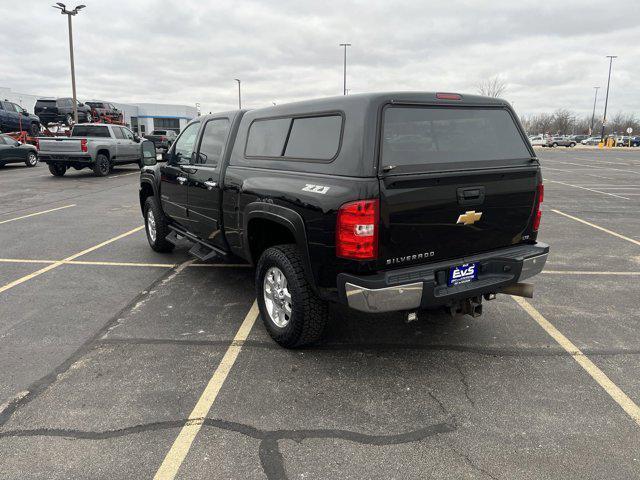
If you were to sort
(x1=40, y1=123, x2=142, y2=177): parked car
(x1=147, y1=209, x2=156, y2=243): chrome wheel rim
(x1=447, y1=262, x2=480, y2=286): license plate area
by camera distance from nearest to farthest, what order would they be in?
(x1=447, y1=262, x2=480, y2=286): license plate area < (x1=147, y1=209, x2=156, y2=243): chrome wheel rim < (x1=40, y1=123, x2=142, y2=177): parked car

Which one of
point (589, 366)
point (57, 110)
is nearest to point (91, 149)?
point (589, 366)

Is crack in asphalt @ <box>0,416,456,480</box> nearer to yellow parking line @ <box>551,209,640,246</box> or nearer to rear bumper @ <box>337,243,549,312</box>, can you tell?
rear bumper @ <box>337,243,549,312</box>

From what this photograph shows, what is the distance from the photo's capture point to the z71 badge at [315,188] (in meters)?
3.30

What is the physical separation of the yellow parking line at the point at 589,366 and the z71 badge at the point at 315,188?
2.37 m

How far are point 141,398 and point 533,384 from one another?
2.70 meters

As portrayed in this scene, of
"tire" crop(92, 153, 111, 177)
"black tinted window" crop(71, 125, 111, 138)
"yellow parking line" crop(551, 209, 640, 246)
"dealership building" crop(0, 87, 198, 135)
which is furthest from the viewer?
"dealership building" crop(0, 87, 198, 135)

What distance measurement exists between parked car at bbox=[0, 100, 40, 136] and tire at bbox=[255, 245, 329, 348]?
88.7 feet

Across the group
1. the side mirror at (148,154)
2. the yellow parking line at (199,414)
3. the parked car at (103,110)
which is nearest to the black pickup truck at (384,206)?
the yellow parking line at (199,414)

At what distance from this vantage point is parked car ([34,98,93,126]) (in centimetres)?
3212

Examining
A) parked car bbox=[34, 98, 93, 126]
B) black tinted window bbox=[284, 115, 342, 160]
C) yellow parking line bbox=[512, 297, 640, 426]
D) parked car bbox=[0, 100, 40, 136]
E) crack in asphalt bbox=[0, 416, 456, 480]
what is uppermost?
parked car bbox=[34, 98, 93, 126]

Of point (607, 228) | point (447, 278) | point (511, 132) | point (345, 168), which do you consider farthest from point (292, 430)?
point (607, 228)

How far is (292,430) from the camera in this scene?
2.88m

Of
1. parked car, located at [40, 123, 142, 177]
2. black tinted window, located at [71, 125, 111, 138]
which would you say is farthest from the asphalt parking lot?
black tinted window, located at [71, 125, 111, 138]

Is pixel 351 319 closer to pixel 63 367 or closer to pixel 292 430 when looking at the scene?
pixel 292 430
